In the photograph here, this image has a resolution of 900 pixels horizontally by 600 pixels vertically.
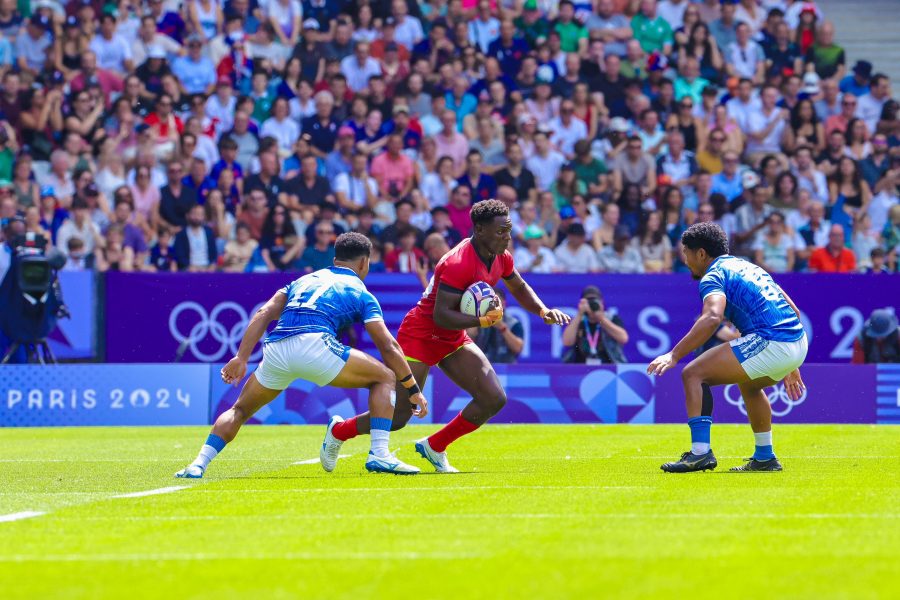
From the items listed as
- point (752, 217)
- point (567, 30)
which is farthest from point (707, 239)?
point (567, 30)

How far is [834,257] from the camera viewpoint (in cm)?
2353

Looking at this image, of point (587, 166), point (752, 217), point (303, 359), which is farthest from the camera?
point (587, 166)

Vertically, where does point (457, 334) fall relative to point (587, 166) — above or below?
below

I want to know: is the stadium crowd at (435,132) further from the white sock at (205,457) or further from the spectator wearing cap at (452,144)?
the white sock at (205,457)

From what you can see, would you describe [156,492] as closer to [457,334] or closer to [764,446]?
[457,334]

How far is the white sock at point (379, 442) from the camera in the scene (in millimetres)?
12422

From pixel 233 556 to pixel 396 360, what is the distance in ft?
15.6

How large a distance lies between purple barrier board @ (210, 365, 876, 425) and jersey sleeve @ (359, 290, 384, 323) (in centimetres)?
927

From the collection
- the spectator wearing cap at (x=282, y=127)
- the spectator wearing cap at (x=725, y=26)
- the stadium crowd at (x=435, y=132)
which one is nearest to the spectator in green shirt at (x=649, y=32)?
the stadium crowd at (x=435, y=132)

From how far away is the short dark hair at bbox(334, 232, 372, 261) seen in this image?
12484 millimetres

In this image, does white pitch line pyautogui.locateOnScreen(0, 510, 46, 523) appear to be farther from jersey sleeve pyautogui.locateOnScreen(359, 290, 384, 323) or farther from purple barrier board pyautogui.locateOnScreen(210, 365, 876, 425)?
purple barrier board pyautogui.locateOnScreen(210, 365, 876, 425)

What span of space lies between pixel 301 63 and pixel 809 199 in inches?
345

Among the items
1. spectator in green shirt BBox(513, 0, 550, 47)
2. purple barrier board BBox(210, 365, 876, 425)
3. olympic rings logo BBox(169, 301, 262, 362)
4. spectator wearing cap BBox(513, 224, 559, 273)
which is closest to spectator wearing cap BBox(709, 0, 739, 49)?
spectator in green shirt BBox(513, 0, 550, 47)

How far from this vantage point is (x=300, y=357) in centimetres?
1209
